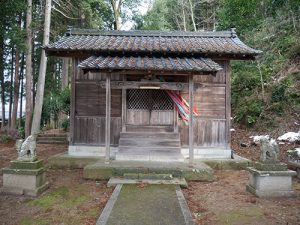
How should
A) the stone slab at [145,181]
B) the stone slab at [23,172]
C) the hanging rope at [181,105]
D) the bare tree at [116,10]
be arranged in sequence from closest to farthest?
1. the stone slab at [23,172]
2. the stone slab at [145,181]
3. the hanging rope at [181,105]
4. the bare tree at [116,10]

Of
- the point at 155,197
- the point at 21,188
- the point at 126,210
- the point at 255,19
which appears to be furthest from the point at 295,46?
the point at 21,188

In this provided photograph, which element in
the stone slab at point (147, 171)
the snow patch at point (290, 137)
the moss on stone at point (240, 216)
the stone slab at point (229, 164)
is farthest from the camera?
the snow patch at point (290, 137)

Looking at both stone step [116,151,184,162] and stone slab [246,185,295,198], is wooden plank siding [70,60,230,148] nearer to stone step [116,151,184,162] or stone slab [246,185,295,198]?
stone step [116,151,184,162]

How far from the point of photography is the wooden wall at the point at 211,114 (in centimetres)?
971

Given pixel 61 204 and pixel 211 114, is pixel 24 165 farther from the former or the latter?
pixel 211 114

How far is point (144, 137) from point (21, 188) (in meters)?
4.36

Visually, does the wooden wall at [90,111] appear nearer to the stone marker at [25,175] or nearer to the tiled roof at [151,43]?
the tiled roof at [151,43]

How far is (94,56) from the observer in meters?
9.09

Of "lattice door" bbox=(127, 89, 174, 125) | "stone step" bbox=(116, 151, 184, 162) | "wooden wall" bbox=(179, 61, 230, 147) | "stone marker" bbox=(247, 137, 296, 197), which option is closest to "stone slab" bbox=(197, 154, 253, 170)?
"wooden wall" bbox=(179, 61, 230, 147)

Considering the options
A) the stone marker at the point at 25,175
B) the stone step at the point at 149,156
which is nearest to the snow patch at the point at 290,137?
the stone step at the point at 149,156

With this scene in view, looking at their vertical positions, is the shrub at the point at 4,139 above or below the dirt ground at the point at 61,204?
above

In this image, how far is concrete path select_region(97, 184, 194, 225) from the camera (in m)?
4.59

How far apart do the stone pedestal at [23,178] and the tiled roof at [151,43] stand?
14.5 ft

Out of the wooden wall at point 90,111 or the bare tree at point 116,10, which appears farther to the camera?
the bare tree at point 116,10
